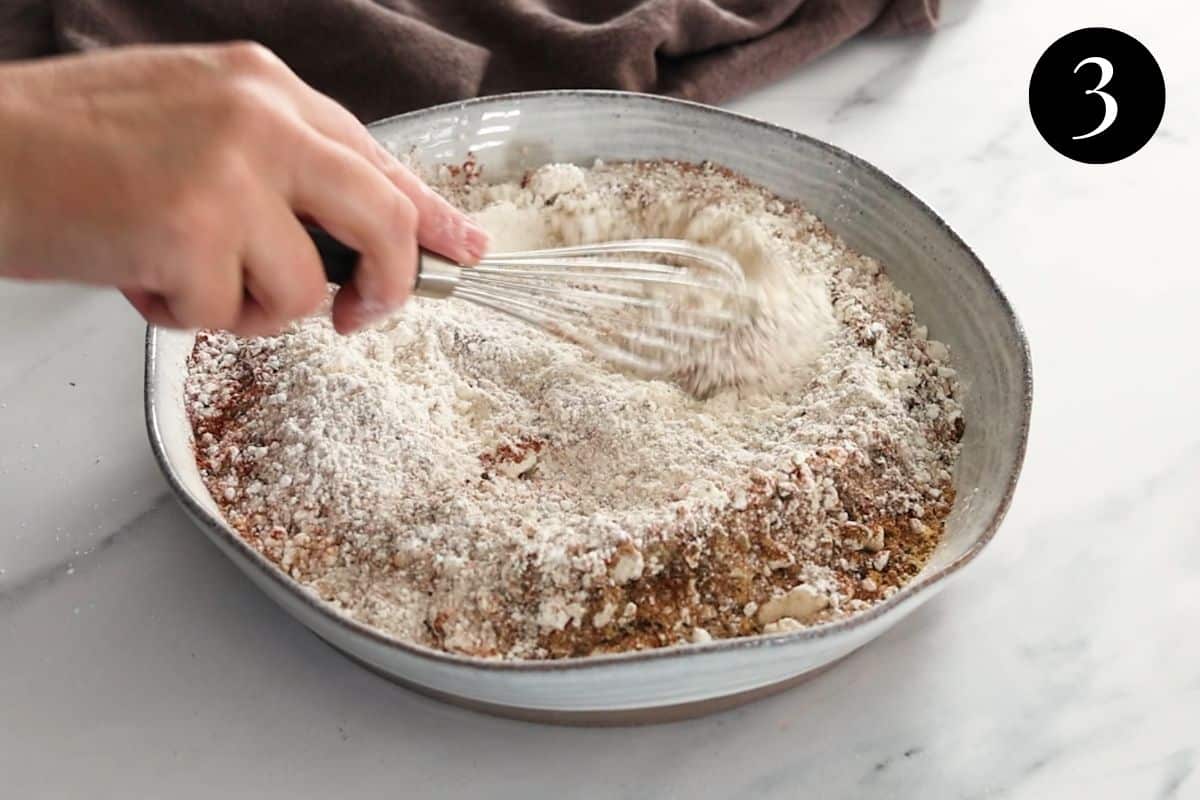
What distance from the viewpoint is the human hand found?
1.71 ft

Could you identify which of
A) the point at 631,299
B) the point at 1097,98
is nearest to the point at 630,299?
the point at 631,299

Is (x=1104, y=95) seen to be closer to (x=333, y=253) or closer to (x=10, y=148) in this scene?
(x=333, y=253)

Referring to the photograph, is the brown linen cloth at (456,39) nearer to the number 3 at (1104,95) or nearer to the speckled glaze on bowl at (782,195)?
the speckled glaze on bowl at (782,195)

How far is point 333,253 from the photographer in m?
0.60

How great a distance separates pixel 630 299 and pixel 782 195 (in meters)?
0.20

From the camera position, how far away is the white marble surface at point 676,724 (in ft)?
2.15

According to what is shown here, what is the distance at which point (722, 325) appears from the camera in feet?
2.53

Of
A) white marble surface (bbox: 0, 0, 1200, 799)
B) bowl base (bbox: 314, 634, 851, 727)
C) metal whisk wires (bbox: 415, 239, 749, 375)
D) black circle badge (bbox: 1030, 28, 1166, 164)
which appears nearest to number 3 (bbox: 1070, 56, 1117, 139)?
black circle badge (bbox: 1030, 28, 1166, 164)

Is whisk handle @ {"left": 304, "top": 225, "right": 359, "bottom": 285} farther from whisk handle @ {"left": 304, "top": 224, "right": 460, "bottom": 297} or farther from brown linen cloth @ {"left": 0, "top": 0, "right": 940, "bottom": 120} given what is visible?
brown linen cloth @ {"left": 0, "top": 0, "right": 940, "bottom": 120}

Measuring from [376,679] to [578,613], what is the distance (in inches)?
5.2

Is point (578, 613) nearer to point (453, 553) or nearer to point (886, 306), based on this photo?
point (453, 553)

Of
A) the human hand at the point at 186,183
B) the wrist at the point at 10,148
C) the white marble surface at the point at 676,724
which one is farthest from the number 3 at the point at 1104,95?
the wrist at the point at 10,148

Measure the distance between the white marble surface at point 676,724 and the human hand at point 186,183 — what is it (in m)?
0.23

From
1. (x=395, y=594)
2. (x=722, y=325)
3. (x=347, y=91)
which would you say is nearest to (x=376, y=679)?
(x=395, y=594)
